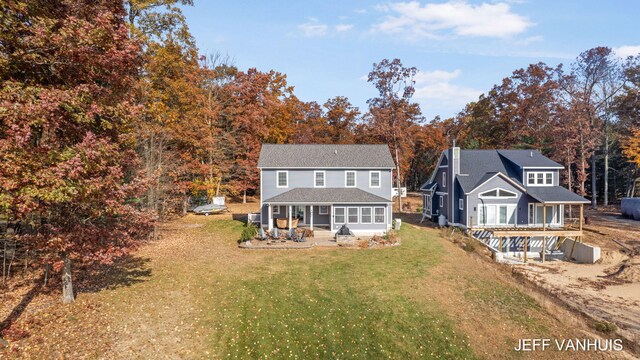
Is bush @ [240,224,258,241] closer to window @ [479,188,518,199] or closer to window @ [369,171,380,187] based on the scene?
window @ [369,171,380,187]

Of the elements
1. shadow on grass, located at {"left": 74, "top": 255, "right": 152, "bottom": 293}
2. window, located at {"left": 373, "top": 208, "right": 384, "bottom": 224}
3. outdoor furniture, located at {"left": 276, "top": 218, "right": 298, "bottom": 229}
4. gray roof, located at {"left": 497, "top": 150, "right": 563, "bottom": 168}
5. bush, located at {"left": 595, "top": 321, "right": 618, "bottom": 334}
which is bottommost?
bush, located at {"left": 595, "top": 321, "right": 618, "bottom": 334}

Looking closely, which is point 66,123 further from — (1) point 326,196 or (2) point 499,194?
(2) point 499,194

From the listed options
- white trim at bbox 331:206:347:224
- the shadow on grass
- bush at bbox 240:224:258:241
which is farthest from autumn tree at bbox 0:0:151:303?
white trim at bbox 331:206:347:224

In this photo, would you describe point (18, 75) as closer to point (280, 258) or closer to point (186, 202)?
point (280, 258)

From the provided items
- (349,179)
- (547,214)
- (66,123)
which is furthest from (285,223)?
(547,214)

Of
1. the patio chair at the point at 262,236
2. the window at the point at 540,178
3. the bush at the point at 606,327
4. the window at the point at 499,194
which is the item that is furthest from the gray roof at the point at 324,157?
the bush at the point at 606,327

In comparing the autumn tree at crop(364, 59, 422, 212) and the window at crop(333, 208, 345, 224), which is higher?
the autumn tree at crop(364, 59, 422, 212)
